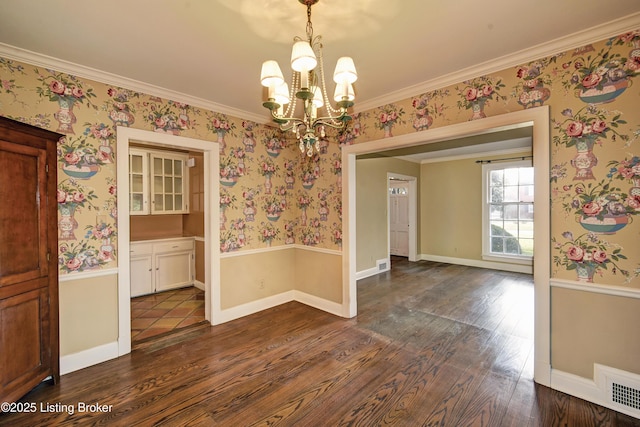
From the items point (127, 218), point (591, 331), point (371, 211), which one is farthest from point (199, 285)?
point (591, 331)

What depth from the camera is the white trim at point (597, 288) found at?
1.88 metres

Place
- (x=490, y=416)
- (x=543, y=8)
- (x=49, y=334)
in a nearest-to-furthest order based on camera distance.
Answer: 1. (x=543, y=8)
2. (x=490, y=416)
3. (x=49, y=334)

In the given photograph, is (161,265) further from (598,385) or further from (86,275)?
(598,385)

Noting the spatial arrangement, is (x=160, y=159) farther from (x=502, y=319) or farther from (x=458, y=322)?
(x=502, y=319)

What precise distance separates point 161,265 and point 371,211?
3.89 m

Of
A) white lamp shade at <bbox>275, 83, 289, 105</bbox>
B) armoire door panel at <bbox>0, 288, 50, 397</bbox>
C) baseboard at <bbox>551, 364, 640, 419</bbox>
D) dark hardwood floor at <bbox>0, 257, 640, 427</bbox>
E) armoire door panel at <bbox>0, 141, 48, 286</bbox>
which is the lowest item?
dark hardwood floor at <bbox>0, 257, 640, 427</bbox>

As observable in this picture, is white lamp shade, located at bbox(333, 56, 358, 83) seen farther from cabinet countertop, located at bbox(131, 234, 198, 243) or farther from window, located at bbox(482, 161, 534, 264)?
window, located at bbox(482, 161, 534, 264)

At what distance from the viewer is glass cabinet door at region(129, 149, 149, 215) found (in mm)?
4352

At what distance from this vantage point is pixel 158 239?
4.57 m

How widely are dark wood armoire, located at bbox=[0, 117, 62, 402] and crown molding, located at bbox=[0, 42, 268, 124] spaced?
2.15ft

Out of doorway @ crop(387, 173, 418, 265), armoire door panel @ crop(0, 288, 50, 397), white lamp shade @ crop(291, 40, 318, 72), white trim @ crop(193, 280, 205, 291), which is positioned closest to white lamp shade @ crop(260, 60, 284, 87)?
white lamp shade @ crop(291, 40, 318, 72)

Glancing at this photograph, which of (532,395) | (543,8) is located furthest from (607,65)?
(532,395)

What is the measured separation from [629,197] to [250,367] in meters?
3.11

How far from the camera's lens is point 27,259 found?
1995mm
